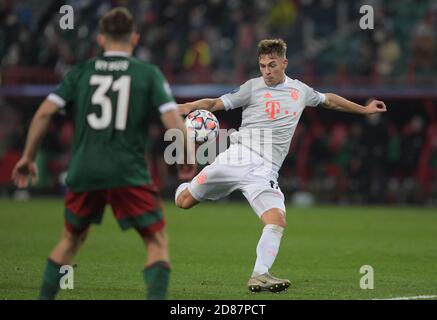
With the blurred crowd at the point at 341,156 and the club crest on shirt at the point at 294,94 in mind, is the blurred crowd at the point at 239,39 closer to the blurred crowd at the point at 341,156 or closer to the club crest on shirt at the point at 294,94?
the blurred crowd at the point at 341,156

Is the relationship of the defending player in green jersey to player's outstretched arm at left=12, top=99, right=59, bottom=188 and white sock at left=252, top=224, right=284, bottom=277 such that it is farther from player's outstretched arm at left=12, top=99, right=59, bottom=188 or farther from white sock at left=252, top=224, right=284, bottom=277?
white sock at left=252, top=224, right=284, bottom=277

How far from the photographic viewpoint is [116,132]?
7.14 metres

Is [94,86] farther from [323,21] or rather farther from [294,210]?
[323,21]

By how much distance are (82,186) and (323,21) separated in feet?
71.6

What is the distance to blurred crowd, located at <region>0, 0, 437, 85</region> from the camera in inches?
999

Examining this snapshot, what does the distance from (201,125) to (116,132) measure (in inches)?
128

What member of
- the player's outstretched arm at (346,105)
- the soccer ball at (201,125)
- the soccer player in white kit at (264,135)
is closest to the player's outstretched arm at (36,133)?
the soccer player in white kit at (264,135)

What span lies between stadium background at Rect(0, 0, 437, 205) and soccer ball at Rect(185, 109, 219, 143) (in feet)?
46.9

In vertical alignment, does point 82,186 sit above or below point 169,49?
below

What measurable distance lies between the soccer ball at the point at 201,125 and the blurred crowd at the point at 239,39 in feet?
49.2

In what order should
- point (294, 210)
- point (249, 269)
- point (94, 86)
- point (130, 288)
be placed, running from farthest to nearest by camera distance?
point (294, 210) → point (249, 269) → point (130, 288) → point (94, 86)

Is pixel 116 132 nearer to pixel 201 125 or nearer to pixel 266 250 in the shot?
pixel 266 250

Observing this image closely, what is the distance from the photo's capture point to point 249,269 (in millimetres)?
11398
